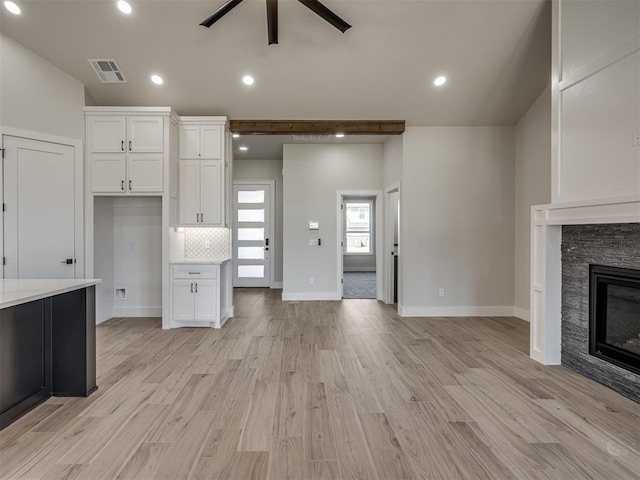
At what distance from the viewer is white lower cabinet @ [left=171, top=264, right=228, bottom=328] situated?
4.42 metres

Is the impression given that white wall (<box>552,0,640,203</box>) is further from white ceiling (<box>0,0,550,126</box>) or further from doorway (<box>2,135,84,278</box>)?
doorway (<box>2,135,84,278</box>)

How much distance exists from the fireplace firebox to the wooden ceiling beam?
10.4 ft

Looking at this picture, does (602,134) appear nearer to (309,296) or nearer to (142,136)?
(309,296)

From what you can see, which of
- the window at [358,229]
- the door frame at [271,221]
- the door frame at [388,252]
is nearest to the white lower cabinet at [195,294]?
the door frame at [388,252]

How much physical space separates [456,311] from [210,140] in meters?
4.48

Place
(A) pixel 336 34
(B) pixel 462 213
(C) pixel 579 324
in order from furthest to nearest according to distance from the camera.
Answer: (B) pixel 462 213
(A) pixel 336 34
(C) pixel 579 324

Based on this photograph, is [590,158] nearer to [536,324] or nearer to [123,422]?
[536,324]

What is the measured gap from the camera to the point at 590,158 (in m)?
2.81

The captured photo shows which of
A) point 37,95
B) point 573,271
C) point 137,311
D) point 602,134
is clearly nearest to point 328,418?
point 573,271

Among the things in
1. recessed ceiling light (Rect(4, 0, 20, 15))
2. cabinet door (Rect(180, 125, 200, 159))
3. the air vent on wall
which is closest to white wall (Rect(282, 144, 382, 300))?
cabinet door (Rect(180, 125, 200, 159))

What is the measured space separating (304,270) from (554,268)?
3.98m

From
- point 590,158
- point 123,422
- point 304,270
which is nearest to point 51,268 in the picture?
point 123,422

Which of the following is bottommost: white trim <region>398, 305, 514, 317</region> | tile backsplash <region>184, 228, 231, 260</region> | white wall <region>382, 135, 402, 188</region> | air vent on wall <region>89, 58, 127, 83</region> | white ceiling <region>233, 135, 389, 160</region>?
white trim <region>398, 305, 514, 317</region>

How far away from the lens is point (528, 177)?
15.6ft
